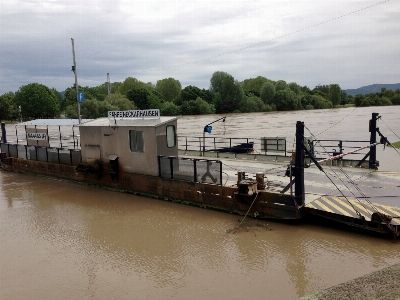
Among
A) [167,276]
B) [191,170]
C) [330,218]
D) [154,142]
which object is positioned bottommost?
[167,276]

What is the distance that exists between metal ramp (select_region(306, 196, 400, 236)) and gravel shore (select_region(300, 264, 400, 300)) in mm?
2370

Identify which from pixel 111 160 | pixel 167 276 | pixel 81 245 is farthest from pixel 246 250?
pixel 111 160

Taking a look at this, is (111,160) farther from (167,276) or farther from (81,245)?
(167,276)

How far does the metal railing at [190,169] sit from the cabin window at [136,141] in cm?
109

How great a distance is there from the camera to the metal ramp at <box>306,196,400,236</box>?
9.87 m

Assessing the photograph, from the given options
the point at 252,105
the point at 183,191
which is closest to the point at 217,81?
the point at 252,105

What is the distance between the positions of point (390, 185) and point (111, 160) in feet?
36.8

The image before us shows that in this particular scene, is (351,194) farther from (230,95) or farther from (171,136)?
(230,95)

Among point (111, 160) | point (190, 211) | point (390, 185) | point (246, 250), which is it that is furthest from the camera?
point (111, 160)

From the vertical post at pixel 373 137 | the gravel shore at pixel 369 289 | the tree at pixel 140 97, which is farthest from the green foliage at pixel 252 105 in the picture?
the gravel shore at pixel 369 289

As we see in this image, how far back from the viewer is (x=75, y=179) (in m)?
19.9

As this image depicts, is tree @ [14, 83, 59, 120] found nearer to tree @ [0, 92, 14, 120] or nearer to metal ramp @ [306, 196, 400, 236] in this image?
tree @ [0, 92, 14, 120]

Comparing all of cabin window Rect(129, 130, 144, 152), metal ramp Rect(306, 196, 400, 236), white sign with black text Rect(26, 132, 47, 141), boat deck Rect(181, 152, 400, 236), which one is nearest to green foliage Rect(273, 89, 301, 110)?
white sign with black text Rect(26, 132, 47, 141)

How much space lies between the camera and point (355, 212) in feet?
34.7
